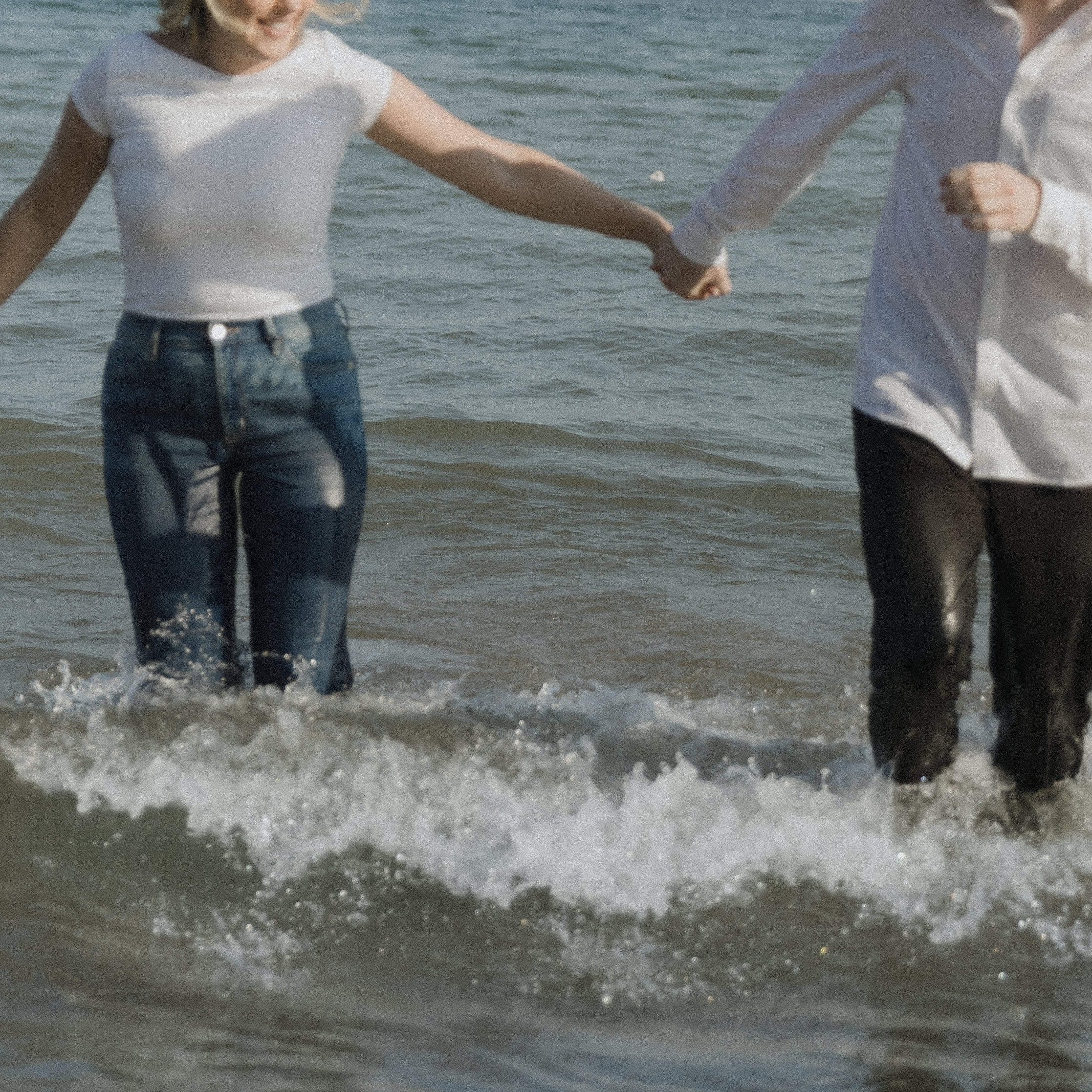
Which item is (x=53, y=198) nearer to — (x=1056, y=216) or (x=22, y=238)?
(x=22, y=238)

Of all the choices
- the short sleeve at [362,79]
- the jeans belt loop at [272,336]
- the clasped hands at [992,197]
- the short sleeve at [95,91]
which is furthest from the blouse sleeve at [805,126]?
the short sleeve at [95,91]

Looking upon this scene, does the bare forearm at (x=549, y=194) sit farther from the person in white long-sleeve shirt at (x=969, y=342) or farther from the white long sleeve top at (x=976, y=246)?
the white long sleeve top at (x=976, y=246)

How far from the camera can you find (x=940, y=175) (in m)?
2.82

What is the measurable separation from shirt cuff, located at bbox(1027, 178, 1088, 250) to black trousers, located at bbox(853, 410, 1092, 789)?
1.47ft

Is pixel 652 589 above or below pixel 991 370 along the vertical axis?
below

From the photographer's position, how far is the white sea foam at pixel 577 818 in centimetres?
334

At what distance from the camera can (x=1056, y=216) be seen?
2.62 m

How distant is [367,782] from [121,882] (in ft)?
1.98

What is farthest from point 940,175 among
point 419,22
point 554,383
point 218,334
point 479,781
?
point 419,22

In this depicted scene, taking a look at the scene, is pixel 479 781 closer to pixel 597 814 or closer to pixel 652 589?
pixel 597 814

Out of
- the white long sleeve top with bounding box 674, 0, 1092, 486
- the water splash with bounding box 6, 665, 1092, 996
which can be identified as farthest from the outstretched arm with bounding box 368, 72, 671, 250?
the water splash with bounding box 6, 665, 1092, 996

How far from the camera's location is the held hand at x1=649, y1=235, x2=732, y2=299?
11.3 ft

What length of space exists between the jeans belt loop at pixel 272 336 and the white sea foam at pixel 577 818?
0.81 m

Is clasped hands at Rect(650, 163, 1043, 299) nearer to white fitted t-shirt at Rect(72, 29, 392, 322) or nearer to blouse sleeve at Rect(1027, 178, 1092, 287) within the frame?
blouse sleeve at Rect(1027, 178, 1092, 287)
